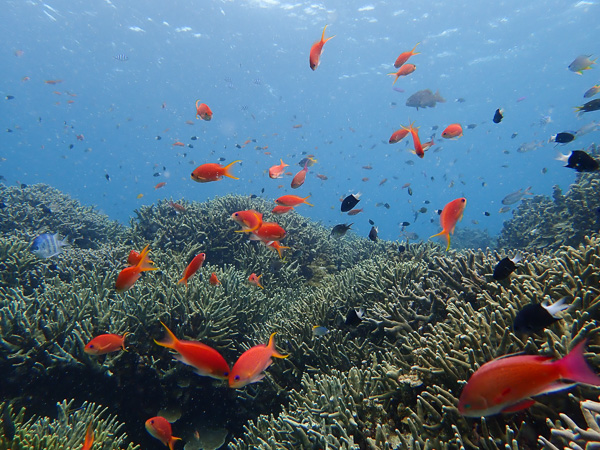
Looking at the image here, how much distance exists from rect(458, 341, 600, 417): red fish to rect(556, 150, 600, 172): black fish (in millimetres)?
3785

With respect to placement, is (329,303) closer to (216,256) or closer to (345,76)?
(216,256)

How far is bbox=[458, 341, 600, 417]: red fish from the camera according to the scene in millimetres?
1361

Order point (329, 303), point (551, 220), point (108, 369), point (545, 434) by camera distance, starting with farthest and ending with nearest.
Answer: point (551, 220) < point (329, 303) < point (108, 369) < point (545, 434)

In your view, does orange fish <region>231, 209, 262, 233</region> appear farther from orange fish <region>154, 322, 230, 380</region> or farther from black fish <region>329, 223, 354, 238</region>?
orange fish <region>154, 322, 230, 380</region>

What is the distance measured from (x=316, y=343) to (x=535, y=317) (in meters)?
2.72

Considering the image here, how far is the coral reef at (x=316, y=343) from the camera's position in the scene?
2264 mm

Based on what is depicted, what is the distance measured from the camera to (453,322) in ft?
9.83

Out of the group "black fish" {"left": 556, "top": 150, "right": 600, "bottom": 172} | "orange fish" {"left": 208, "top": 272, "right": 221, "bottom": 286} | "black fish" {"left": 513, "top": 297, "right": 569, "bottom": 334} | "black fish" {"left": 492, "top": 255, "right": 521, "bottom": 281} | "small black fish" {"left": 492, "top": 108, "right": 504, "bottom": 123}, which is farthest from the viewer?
"small black fish" {"left": 492, "top": 108, "right": 504, "bottom": 123}

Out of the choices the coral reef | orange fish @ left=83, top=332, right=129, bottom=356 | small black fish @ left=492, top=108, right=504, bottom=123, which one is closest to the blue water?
small black fish @ left=492, top=108, right=504, bottom=123

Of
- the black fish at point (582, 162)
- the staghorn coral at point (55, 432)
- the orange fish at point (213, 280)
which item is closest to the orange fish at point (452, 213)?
the black fish at point (582, 162)

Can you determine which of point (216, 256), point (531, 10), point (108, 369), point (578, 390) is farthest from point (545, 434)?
point (531, 10)

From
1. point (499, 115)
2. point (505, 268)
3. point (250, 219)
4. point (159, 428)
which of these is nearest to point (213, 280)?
point (250, 219)

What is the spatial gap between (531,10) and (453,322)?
39721 mm

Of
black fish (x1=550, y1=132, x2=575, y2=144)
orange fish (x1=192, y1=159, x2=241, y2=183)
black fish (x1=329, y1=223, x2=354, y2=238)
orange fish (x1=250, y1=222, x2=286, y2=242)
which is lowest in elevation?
black fish (x1=329, y1=223, x2=354, y2=238)
